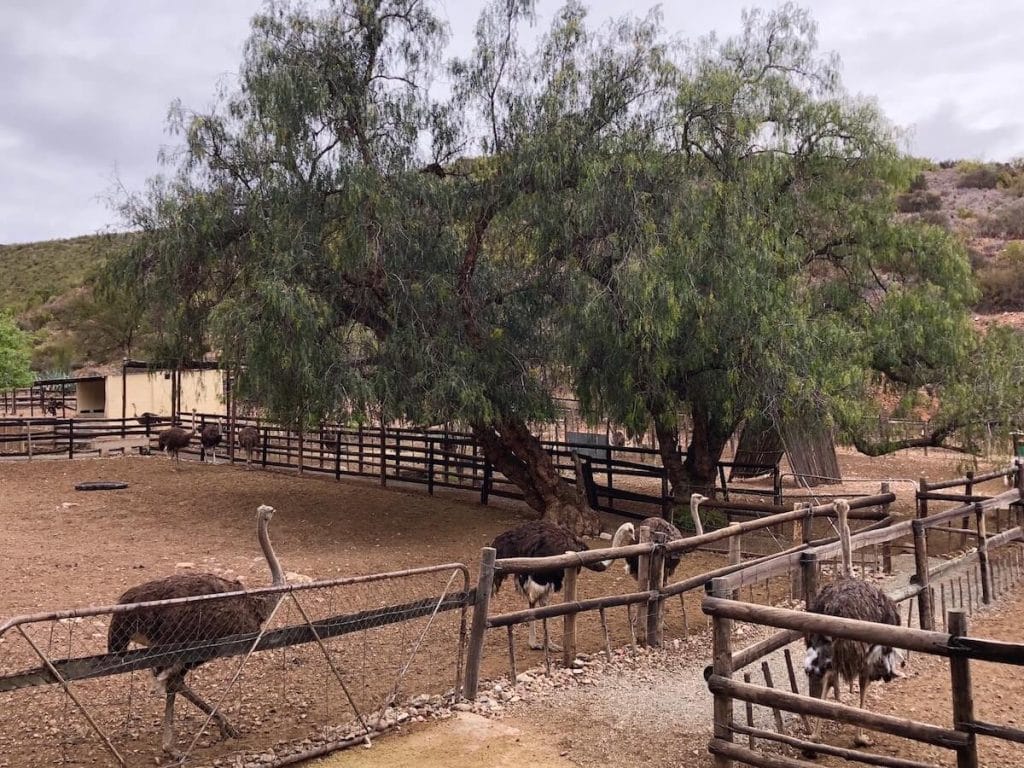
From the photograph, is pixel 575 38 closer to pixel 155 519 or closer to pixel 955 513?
pixel 955 513

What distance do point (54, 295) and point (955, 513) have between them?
5732 cm

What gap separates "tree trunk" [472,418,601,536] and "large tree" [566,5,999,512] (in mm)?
1260

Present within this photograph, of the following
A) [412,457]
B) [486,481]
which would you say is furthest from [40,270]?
[486,481]

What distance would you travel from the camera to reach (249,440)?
→ 64.2ft

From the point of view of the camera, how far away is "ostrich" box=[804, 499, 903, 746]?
4711mm

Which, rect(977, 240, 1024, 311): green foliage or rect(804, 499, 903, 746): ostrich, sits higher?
rect(977, 240, 1024, 311): green foliage

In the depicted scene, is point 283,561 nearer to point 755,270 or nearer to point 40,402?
point 755,270

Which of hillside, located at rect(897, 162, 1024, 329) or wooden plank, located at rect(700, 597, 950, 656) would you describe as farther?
hillside, located at rect(897, 162, 1024, 329)

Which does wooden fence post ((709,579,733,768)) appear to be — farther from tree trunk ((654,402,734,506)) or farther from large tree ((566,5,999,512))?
tree trunk ((654,402,734,506))

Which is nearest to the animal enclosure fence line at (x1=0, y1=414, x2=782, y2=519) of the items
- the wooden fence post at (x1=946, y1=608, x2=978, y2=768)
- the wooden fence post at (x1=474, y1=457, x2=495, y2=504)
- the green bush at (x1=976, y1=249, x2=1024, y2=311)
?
the wooden fence post at (x1=474, y1=457, x2=495, y2=504)

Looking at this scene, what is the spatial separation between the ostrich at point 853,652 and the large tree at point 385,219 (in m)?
6.42

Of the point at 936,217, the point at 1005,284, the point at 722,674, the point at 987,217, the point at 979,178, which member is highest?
the point at 979,178

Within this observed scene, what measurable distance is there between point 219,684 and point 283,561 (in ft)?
15.1

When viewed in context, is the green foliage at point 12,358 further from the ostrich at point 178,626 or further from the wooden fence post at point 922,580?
the wooden fence post at point 922,580
